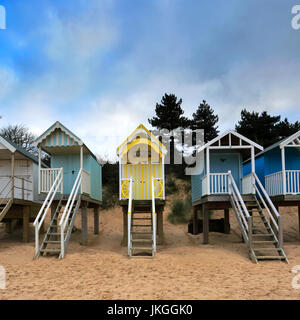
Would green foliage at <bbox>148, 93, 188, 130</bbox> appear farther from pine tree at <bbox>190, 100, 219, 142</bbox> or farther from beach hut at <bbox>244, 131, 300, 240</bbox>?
beach hut at <bbox>244, 131, 300, 240</bbox>

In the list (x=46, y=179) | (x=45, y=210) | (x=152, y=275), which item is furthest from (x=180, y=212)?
(x=152, y=275)

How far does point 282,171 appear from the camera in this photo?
14828mm

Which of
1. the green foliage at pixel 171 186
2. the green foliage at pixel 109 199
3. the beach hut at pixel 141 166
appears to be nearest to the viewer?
the beach hut at pixel 141 166

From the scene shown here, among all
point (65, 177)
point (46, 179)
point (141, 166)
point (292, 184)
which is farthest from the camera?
point (65, 177)

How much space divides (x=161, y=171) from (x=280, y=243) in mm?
6385

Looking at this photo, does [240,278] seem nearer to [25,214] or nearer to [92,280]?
[92,280]

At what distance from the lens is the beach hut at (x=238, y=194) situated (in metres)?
12.5

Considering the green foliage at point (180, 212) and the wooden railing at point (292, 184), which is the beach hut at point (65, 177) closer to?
the wooden railing at point (292, 184)

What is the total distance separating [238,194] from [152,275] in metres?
5.53

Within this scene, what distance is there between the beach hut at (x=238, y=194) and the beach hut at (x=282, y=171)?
612 millimetres

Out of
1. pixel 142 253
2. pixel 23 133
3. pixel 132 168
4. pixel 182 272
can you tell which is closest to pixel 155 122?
pixel 23 133

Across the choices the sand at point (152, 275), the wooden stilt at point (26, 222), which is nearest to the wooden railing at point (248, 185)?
the sand at point (152, 275)

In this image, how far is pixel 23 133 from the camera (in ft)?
124

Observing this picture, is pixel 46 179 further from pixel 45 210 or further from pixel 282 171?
pixel 282 171
